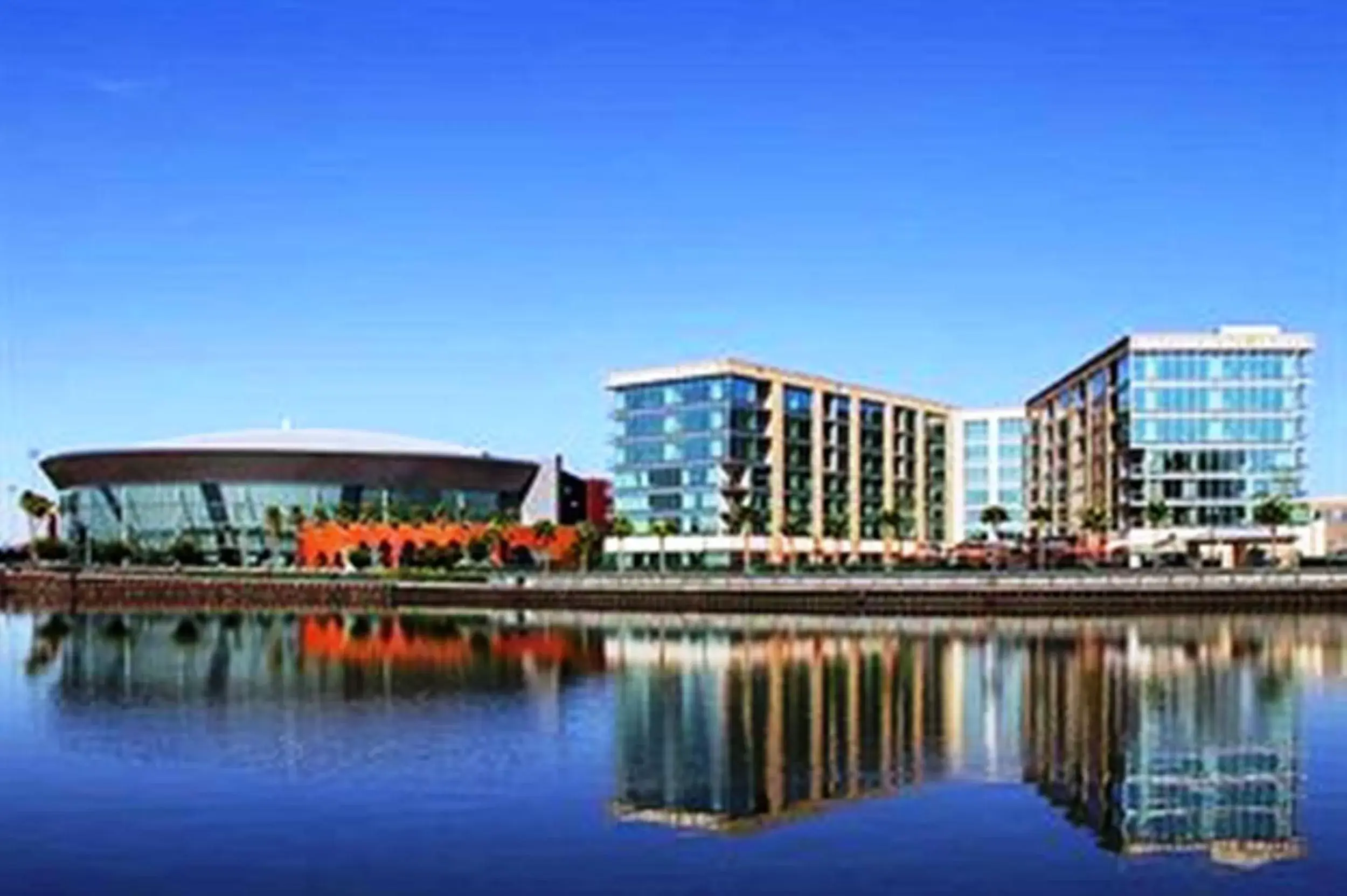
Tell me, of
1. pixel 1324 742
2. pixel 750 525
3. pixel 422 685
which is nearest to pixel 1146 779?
pixel 1324 742

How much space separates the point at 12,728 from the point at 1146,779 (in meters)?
39.5

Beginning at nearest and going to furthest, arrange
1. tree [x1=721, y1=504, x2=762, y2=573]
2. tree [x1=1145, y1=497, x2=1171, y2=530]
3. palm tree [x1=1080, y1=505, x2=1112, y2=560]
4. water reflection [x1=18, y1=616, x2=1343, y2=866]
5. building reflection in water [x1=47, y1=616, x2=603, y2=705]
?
1. water reflection [x1=18, y1=616, x2=1343, y2=866]
2. building reflection in water [x1=47, y1=616, x2=603, y2=705]
3. tree [x1=1145, y1=497, x2=1171, y2=530]
4. palm tree [x1=1080, y1=505, x2=1112, y2=560]
5. tree [x1=721, y1=504, x2=762, y2=573]

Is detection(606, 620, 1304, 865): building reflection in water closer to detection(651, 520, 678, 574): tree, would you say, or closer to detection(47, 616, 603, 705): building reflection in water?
detection(47, 616, 603, 705): building reflection in water

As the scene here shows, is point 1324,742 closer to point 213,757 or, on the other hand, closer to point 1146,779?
point 1146,779

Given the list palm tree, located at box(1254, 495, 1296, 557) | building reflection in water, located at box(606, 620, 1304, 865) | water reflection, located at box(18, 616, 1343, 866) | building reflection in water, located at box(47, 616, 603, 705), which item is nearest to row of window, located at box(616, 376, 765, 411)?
palm tree, located at box(1254, 495, 1296, 557)

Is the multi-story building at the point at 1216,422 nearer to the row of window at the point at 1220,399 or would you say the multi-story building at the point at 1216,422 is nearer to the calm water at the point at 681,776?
the row of window at the point at 1220,399

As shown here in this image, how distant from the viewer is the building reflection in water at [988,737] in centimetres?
4162

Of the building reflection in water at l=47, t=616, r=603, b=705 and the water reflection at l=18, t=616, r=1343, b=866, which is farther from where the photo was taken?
the building reflection in water at l=47, t=616, r=603, b=705

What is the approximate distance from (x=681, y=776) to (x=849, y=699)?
22.1m

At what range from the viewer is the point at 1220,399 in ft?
576

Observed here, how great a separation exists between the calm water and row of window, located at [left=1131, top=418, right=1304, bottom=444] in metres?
86.7

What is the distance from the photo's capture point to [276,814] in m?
42.0

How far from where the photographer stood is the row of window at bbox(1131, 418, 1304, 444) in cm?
17500

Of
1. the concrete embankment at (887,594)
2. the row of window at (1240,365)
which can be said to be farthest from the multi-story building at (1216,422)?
the concrete embankment at (887,594)
